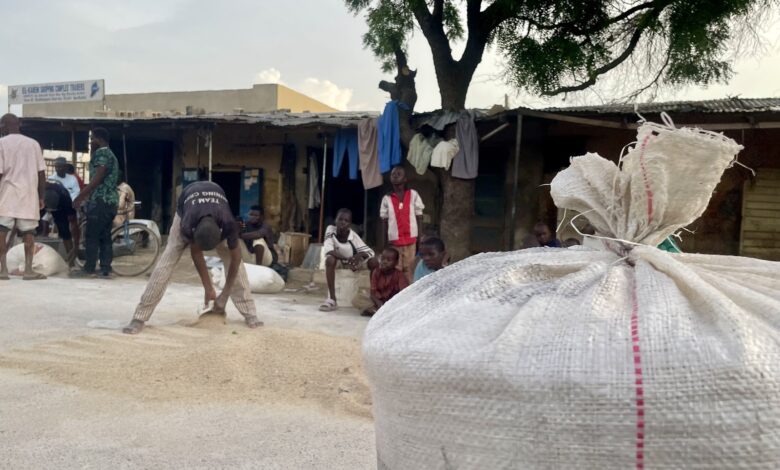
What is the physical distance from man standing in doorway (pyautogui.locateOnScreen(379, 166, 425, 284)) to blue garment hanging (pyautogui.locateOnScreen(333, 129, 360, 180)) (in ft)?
10.3

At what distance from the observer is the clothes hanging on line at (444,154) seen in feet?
29.5

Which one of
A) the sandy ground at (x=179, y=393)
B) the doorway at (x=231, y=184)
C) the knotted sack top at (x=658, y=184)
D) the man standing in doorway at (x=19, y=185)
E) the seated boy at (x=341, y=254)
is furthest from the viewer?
the doorway at (x=231, y=184)

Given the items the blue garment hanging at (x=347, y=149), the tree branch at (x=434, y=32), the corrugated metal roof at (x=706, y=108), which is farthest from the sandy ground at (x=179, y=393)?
the tree branch at (x=434, y=32)

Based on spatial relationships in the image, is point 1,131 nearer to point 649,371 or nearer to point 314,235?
point 314,235

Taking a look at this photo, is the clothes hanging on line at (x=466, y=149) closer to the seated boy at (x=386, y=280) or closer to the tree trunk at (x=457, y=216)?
the tree trunk at (x=457, y=216)

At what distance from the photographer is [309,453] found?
2805 millimetres

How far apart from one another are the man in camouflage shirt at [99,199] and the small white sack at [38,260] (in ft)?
1.04

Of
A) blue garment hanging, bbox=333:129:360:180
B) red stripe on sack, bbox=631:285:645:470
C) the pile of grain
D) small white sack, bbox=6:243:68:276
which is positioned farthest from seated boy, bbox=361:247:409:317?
red stripe on sack, bbox=631:285:645:470

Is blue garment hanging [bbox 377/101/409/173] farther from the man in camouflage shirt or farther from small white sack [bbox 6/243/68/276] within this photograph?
small white sack [bbox 6/243/68/276]

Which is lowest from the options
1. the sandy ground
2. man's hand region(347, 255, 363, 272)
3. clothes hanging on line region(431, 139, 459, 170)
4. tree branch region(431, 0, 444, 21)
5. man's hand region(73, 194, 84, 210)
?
the sandy ground

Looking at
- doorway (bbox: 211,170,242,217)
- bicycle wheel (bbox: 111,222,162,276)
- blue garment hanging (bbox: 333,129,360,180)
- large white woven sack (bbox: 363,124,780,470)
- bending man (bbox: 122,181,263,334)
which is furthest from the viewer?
doorway (bbox: 211,170,242,217)

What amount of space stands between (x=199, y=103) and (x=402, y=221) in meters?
14.8

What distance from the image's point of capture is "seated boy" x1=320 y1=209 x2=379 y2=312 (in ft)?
22.6

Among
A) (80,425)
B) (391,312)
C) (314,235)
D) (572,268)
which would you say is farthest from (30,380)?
(314,235)
